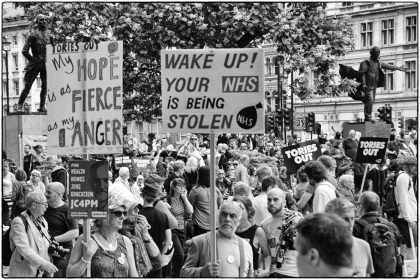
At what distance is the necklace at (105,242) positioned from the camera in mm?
8797

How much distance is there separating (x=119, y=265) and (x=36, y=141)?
618 inches

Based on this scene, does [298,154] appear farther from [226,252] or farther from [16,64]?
[16,64]

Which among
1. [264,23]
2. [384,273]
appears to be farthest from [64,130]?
[264,23]

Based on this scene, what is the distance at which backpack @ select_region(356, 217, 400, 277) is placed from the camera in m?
9.93

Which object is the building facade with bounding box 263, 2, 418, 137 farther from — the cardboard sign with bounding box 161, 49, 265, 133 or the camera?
the cardboard sign with bounding box 161, 49, 265, 133

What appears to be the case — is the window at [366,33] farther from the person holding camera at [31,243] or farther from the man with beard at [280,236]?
the person holding camera at [31,243]

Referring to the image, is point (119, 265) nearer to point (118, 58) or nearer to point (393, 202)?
point (118, 58)

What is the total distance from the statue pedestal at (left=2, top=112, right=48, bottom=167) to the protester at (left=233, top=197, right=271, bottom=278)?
13.0 metres

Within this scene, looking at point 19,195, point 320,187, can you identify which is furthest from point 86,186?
point 19,195

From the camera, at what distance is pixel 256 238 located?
1007cm

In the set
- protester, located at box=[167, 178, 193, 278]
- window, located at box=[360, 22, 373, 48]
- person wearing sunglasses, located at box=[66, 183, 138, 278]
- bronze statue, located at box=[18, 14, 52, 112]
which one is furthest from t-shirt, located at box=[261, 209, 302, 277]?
window, located at box=[360, 22, 373, 48]

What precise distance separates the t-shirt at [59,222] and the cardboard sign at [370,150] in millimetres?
5695

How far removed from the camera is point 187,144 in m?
Result: 25.0

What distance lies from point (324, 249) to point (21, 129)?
19.5 metres
